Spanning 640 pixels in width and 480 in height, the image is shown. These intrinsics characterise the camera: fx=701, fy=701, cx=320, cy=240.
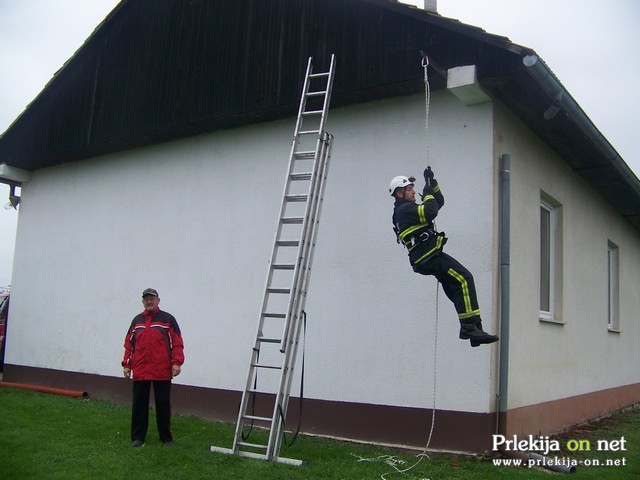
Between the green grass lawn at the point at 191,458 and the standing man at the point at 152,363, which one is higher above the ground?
the standing man at the point at 152,363

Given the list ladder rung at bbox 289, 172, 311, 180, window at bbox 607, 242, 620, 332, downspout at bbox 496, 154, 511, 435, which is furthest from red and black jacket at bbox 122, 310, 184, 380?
window at bbox 607, 242, 620, 332

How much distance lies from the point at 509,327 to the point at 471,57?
2927mm

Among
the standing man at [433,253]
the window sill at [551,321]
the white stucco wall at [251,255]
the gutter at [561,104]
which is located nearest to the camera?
the standing man at [433,253]

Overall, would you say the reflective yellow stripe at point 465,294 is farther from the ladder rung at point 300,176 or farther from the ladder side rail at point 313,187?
the ladder rung at point 300,176

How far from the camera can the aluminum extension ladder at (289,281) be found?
676 centimetres

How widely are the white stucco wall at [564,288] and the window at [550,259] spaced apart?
58 mm

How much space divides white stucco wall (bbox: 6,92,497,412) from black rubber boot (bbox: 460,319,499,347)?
1.16 meters

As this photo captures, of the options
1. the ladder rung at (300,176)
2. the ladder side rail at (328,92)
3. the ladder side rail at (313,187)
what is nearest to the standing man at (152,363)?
the ladder side rail at (313,187)

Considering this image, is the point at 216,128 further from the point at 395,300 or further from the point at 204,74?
the point at 395,300

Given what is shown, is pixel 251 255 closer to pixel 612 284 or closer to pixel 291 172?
pixel 291 172

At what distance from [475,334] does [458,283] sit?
1.62ft

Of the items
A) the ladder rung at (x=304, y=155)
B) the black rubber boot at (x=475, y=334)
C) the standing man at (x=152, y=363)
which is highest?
the ladder rung at (x=304, y=155)

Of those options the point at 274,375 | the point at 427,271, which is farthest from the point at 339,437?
the point at 427,271

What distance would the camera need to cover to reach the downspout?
736 centimetres
